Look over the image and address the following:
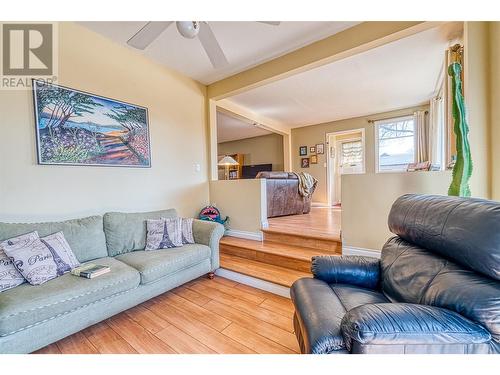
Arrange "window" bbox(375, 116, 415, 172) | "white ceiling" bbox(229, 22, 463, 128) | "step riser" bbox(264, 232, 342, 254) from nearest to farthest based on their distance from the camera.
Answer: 1. "step riser" bbox(264, 232, 342, 254)
2. "white ceiling" bbox(229, 22, 463, 128)
3. "window" bbox(375, 116, 415, 172)

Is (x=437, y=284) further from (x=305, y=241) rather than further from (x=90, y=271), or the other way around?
(x=90, y=271)

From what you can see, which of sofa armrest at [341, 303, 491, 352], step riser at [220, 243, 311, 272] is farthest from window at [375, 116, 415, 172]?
sofa armrest at [341, 303, 491, 352]

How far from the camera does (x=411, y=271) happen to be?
1.27 meters

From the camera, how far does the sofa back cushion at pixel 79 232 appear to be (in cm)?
175

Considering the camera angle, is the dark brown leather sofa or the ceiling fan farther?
the dark brown leather sofa

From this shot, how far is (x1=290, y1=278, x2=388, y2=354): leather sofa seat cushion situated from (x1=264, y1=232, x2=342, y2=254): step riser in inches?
46.7

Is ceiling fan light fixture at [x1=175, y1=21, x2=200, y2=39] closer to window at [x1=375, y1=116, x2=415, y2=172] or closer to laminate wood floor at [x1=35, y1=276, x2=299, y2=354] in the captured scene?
laminate wood floor at [x1=35, y1=276, x2=299, y2=354]

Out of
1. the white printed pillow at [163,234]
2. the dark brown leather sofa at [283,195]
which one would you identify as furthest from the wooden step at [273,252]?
the dark brown leather sofa at [283,195]

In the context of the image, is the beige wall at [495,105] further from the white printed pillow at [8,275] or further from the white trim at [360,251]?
the white printed pillow at [8,275]

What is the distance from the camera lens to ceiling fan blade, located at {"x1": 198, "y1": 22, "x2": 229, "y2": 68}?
191 cm

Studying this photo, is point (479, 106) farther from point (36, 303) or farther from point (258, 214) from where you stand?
point (36, 303)
